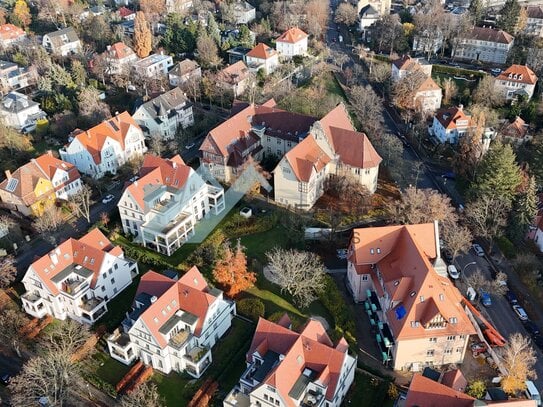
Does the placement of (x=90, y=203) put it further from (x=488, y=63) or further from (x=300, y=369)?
(x=488, y=63)

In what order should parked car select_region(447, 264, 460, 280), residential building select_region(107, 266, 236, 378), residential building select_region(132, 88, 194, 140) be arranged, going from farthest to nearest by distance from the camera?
residential building select_region(132, 88, 194, 140)
parked car select_region(447, 264, 460, 280)
residential building select_region(107, 266, 236, 378)

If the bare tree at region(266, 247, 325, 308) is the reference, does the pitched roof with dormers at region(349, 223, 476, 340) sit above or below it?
above

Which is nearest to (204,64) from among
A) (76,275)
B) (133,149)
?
(133,149)

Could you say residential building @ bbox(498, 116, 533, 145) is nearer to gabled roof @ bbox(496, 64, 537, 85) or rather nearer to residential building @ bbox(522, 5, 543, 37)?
gabled roof @ bbox(496, 64, 537, 85)

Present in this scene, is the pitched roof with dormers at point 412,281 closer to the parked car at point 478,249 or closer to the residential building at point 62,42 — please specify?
the parked car at point 478,249

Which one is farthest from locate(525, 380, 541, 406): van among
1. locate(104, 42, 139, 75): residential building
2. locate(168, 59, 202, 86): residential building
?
locate(104, 42, 139, 75): residential building

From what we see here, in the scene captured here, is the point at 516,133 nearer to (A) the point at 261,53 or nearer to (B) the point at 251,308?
(A) the point at 261,53
